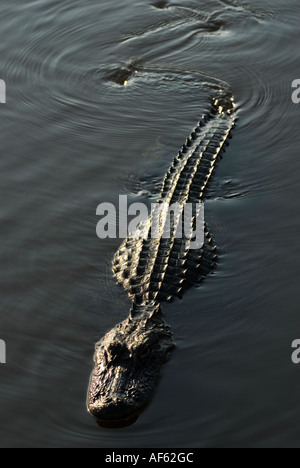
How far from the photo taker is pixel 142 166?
9305 mm

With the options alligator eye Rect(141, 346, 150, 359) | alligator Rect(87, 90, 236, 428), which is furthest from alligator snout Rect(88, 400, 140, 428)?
alligator eye Rect(141, 346, 150, 359)

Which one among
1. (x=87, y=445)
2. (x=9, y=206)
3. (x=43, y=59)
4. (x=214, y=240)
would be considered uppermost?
(x=43, y=59)

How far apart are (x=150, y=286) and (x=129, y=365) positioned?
45.0 inches

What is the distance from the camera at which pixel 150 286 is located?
283 inches

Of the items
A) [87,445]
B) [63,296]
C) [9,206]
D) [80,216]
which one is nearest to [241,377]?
[87,445]

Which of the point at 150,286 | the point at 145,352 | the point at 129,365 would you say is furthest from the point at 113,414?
the point at 150,286

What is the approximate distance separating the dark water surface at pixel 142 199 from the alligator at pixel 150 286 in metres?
0.12

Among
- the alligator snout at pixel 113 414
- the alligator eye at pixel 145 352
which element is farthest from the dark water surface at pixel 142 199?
the alligator eye at pixel 145 352

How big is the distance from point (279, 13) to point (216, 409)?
9232 mm

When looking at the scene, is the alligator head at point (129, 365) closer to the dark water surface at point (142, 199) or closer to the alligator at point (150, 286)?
the alligator at point (150, 286)

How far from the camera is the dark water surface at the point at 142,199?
5.97 meters

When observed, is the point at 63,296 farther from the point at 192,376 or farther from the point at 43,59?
the point at 43,59

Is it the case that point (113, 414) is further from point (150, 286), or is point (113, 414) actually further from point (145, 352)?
point (150, 286)

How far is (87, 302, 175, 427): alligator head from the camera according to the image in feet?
19.2
